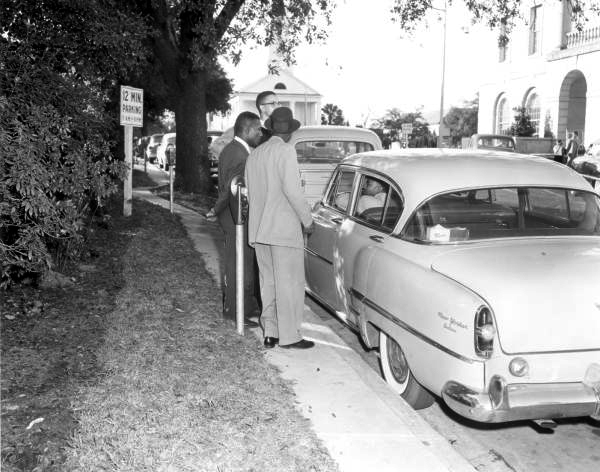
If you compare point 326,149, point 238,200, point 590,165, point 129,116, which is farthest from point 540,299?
point 590,165

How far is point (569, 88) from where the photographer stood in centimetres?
4241

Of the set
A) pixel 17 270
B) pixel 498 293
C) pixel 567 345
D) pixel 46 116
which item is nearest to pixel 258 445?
pixel 498 293

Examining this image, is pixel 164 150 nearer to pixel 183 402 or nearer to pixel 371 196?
pixel 371 196

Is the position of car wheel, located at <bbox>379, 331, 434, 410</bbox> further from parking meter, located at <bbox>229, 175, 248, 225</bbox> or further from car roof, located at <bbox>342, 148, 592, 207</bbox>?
parking meter, located at <bbox>229, 175, 248, 225</bbox>

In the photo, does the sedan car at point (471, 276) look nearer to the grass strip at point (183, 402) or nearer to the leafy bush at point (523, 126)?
the grass strip at point (183, 402)

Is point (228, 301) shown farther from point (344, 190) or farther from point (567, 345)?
point (567, 345)

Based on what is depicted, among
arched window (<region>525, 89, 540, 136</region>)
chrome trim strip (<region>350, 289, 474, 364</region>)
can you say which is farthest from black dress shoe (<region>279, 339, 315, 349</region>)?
arched window (<region>525, 89, 540, 136</region>)

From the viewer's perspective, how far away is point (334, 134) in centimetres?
1105

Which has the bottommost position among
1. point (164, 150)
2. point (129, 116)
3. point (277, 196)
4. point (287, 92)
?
point (277, 196)

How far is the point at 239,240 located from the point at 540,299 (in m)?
2.53

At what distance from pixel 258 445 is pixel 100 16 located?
4.85m

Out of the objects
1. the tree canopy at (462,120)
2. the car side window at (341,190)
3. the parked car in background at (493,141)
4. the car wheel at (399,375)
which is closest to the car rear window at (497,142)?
the parked car in background at (493,141)

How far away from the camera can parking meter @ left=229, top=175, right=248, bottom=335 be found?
18.1ft

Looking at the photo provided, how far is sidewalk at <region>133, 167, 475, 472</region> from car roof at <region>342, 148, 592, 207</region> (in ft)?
4.41
